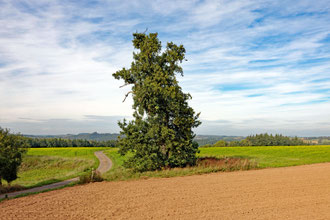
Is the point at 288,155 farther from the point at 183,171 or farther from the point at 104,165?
the point at 183,171

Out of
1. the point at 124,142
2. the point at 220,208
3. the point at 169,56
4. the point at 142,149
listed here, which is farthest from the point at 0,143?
the point at 220,208

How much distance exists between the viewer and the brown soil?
1080 centimetres

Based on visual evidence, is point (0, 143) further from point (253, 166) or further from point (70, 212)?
point (253, 166)

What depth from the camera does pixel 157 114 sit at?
2472 cm

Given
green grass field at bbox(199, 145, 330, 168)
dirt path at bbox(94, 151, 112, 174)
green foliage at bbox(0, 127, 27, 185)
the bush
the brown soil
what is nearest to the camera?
the brown soil

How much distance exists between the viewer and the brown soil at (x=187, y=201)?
10797 millimetres

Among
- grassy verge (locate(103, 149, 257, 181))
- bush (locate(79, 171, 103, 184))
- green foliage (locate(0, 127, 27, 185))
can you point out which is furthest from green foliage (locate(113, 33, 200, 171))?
green foliage (locate(0, 127, 27, 185))

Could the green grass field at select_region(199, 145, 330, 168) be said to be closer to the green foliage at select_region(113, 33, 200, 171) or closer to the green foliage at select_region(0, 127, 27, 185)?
the green foliage at select_region(113, 33, 200, 171)

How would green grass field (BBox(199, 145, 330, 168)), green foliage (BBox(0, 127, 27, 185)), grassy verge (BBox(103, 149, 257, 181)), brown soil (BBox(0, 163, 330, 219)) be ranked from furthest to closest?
green grass field (BBox(199, 145, 330, 168))
green foliage (BBox(0, 127, 27, 185))
grassy verge (BBox(103, 149, 257, 181))
brown soil (BBox(0, 163, 330, 219))

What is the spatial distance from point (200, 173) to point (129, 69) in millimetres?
11929

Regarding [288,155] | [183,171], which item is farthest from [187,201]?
[288,155]

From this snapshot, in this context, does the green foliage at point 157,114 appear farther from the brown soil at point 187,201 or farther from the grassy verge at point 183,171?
the brown soil at point 187,201

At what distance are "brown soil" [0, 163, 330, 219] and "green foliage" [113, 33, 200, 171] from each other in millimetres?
6124

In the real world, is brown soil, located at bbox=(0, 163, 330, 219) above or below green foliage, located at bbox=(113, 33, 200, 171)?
below
